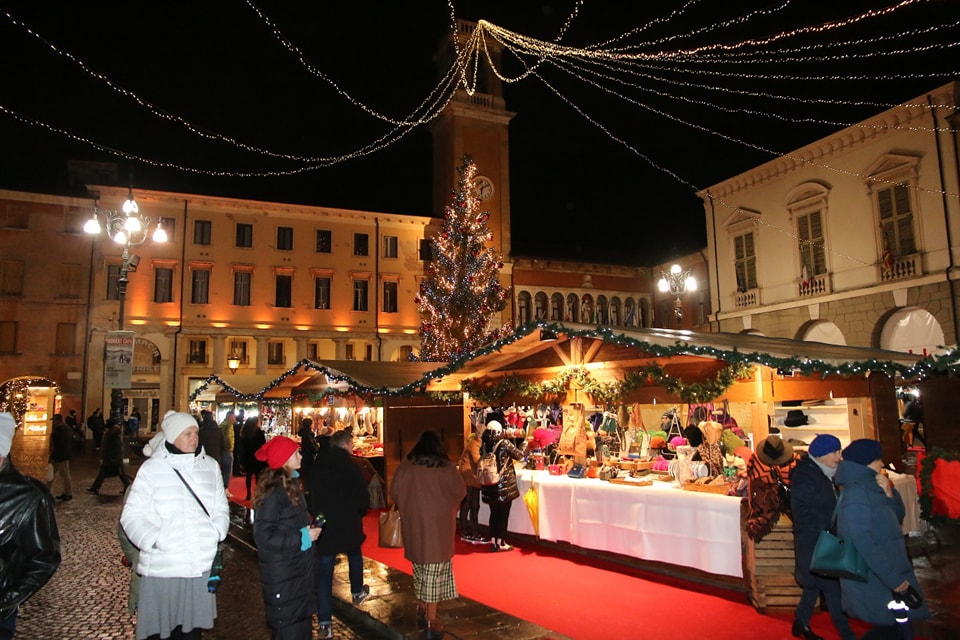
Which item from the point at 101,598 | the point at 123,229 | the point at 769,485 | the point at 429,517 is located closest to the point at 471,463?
the point at 429,517

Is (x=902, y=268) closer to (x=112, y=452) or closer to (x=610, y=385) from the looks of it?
(x=610, y=385)

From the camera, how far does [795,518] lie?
554 centimetres

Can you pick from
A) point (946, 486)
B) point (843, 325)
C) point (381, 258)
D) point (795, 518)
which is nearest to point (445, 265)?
point (381, 258)

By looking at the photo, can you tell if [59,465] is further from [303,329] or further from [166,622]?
[303,329]

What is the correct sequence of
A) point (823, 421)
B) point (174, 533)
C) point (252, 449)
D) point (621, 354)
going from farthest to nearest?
point (252, 449), point (823, 421), point (621, 354), point (174, 533)

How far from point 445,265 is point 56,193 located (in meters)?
18.6

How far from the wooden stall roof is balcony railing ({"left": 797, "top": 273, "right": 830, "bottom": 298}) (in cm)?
1131

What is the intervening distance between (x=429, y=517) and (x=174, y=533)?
219 centimetres

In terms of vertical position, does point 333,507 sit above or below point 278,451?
below

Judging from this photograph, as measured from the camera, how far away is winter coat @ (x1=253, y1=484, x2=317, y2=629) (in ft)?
14.5

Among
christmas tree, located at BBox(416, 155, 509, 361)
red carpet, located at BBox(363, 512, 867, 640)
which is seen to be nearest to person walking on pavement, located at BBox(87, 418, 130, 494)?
red carpet, located at BBox(363, 512, 867, 640)

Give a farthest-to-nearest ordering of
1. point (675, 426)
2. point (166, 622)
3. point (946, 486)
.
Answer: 1. point (675, 426)
2. point (946, 486)
3. point (166, 622)

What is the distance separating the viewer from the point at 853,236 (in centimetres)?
1922

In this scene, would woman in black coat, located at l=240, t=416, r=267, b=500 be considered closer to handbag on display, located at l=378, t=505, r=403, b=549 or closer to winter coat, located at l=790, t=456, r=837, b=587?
handbag on display, located at l=378, t=505, r=403, b=549
